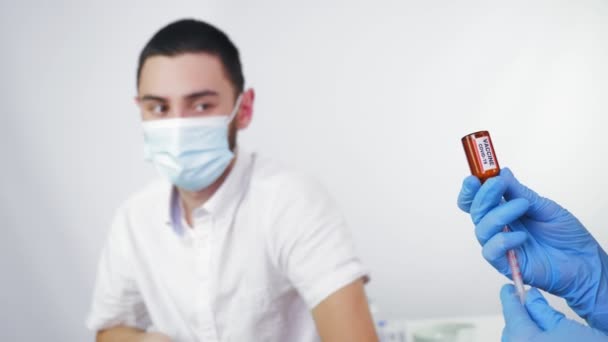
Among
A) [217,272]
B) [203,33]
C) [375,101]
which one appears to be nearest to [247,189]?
[217,272]

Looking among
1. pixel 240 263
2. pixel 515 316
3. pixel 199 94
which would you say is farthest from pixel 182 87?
pixel 515 316

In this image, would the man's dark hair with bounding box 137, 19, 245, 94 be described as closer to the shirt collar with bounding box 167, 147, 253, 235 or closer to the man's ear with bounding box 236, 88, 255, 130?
the man's ear with bounding box 236, 88, 255, 130

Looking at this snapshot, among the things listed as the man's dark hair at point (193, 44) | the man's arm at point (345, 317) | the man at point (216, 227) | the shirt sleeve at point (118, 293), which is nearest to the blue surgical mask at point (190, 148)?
the man at point (216, 227)

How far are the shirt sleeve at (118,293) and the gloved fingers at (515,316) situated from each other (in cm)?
95

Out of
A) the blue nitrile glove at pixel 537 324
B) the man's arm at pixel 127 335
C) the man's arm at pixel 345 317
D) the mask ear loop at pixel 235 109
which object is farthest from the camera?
the mask ear loop at pixel 235 109

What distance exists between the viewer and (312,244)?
3.26ft

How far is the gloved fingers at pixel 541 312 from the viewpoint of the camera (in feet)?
1.95

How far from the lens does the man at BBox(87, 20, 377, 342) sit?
3.40ft

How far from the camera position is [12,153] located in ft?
5.15

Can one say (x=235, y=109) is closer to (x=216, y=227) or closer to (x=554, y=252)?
(x=216, y=227)

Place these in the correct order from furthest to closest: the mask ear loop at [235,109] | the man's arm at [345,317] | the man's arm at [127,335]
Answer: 1. the mask ear loop at [235,109]
2. the man's arm at [127,335]
3. the man's arm at [345,317]

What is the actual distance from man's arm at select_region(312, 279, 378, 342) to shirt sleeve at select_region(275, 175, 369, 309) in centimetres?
2

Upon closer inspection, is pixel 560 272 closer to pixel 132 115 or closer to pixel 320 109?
pixel 320 109

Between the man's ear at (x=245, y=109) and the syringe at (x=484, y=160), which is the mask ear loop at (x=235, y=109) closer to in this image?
the man's ear at (x=245, y=109)
